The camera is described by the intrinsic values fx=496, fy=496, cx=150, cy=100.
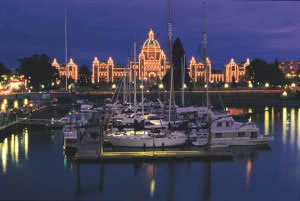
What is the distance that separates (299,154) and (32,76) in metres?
95.3

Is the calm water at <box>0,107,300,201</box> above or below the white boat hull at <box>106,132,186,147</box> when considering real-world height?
below

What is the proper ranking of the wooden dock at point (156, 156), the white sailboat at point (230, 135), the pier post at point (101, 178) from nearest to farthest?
the pier post at point (101, 178)
the wooden dock at point (156, 156)
the white sailboat at point (230, 135)

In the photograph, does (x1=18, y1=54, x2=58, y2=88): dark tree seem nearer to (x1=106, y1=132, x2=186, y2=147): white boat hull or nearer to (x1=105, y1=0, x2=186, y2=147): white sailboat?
(x1=105, y1=0, x2=186, y2=147): white sailboat

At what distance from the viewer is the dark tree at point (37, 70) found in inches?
4994

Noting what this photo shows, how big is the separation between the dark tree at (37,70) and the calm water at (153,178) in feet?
282

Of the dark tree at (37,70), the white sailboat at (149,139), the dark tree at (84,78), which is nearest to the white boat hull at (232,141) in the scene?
the white sailboat at (149,139)

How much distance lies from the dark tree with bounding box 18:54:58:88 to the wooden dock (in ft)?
306

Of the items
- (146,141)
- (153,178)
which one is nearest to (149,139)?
(146,141)

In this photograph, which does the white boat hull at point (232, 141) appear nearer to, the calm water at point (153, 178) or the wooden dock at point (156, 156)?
the calm water at point (153, 178)

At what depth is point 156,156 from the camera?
3666 cm

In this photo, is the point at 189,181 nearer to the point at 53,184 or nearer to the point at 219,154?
the point at 219,154

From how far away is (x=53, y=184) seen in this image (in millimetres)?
32469

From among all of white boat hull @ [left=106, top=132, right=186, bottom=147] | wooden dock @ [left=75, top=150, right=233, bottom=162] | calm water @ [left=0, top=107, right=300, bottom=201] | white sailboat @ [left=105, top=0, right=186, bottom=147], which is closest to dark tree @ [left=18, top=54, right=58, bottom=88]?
calm water @ [left=0, top=107, right=300, bottom=201]

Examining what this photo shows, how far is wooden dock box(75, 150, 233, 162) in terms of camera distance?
36375mm
